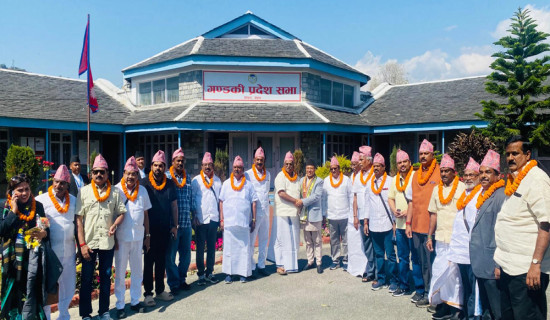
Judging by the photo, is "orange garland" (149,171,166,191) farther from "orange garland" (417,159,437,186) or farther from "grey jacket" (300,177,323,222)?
"orange garland" (417,159,437,186)

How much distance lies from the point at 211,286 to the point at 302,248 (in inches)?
120

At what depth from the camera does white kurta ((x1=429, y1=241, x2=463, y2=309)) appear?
15.8ft

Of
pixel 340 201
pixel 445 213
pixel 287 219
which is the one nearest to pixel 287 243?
pixel 287 219

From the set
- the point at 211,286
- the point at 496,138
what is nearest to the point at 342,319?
the point at 211,286

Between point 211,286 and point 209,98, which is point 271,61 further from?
point 211,286

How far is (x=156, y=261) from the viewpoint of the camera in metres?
5.56

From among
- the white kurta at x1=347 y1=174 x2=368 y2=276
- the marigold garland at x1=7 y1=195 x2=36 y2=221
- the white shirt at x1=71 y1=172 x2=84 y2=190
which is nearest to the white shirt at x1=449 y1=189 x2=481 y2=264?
the white kurta at x1=347 y1=174 x2=368 y2=276

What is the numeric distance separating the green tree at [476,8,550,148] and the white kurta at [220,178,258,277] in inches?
399

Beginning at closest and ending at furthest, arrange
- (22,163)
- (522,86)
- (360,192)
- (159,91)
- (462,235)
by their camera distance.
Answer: (462,235), (360,192), (22,163), (522,86), (159,91)

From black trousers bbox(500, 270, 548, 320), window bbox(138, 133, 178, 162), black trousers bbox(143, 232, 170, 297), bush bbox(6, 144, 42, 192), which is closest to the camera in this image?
black trousers bbox(500, 270, 548, 320)

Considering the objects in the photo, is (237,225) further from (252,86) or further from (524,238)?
(252,86)

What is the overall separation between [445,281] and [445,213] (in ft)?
2.71

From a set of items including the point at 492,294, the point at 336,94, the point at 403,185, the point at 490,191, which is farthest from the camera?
the point at 336,94

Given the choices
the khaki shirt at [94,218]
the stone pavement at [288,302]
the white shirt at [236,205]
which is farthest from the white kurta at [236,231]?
the khaki shirt at [94,218]
